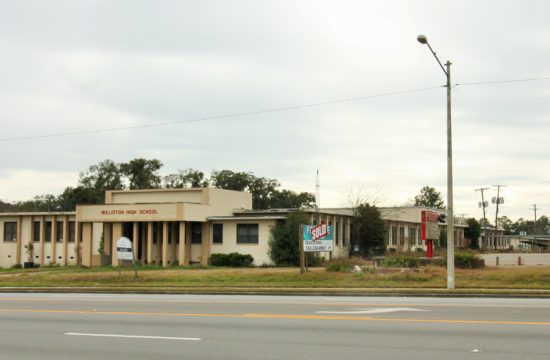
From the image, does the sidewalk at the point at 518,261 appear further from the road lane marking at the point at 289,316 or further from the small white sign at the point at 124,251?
the road lane marking at the point at 289,316

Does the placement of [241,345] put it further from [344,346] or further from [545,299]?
[545,299]

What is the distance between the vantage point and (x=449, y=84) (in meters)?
25.0

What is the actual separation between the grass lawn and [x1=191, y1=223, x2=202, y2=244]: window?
1341 cm

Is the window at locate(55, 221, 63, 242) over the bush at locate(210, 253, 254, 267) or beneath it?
over

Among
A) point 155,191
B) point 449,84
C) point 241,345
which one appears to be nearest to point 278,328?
point 241,345

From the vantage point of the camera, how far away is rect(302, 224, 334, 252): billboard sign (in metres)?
32.9

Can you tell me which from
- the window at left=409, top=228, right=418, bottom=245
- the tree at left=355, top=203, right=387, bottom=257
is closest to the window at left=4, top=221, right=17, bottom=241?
the tree at left=355, top=203, right=387, bottom=257

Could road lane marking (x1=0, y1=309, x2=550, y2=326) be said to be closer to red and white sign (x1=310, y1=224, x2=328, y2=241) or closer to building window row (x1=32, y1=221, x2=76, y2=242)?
red and white sign (x1=310, y1=224, x2=328, y2=241)

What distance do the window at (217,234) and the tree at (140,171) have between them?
176 feet

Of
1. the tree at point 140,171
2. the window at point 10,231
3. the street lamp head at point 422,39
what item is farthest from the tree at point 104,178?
the street lamp head at point 422,39

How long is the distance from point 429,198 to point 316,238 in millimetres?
105041

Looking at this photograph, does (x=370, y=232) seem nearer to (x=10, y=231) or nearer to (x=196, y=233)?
(x=196, y=233)

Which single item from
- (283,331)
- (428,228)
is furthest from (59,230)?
(283,331)

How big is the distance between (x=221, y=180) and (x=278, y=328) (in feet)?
317
